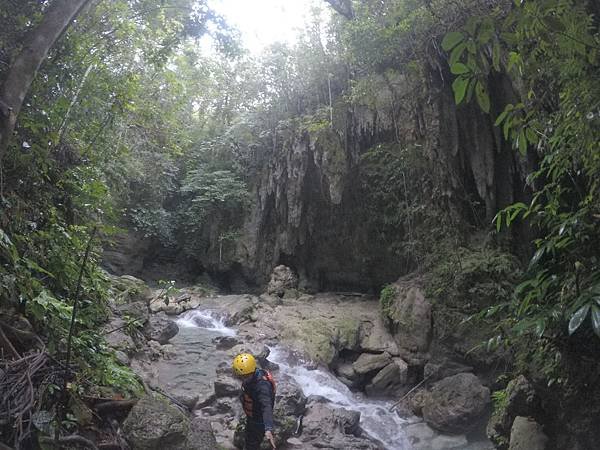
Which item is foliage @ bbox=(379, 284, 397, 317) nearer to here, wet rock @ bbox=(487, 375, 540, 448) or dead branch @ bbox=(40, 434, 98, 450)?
wet rock @ bbox=(487, 375, 540, 448)

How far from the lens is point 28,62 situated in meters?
3.25

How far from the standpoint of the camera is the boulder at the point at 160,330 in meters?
8.23

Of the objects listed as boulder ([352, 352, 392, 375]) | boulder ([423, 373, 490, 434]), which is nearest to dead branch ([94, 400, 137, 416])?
boulder ([423, 373, 490, 434])

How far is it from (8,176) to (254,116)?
35.5 feet

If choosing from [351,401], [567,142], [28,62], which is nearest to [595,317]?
[567,142]

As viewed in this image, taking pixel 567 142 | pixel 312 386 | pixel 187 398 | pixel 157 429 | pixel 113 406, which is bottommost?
pixel 312 386

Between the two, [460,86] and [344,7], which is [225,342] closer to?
[344,7]

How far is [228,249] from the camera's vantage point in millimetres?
14562

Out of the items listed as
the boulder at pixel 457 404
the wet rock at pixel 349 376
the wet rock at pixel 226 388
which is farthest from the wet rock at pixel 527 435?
the wet rock at pixel 349 376

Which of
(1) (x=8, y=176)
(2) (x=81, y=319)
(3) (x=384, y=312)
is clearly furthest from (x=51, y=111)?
(3) (x=384, y=312)

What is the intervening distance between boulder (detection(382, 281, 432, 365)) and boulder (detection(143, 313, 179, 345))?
469 cm

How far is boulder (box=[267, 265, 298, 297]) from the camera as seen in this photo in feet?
40.4

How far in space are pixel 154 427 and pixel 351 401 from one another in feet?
15.2

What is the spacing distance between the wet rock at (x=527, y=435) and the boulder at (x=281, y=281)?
8656 mm
